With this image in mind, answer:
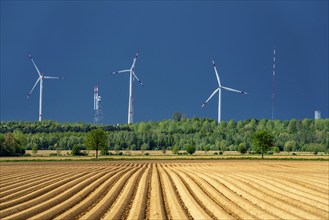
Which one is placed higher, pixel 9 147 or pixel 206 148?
pixel 206 148

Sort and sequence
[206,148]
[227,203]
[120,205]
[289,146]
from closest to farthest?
1. [120,205]
2. [227,203]
3. [289,146]
4. [206,148]

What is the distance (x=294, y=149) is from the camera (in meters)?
161

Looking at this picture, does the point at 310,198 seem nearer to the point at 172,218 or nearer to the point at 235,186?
the point at 235,186

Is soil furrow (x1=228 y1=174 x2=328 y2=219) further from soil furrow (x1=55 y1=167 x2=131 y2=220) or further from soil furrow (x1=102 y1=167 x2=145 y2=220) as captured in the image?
soil furrow (x1=55 y1=167 x2=131 y2=220)

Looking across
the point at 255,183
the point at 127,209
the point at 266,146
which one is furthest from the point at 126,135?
the point at 127,209

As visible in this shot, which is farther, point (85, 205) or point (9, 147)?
point (9, 147)

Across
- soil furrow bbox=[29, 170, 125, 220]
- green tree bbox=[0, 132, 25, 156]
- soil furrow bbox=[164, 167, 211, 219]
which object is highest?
green tree bbox=[0, 132, 25, 156]

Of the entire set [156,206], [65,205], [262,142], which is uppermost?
[262,142]

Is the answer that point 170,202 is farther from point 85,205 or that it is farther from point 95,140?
point 95,140

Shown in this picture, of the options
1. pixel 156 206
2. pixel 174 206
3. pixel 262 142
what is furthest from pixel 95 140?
pixel 174 206

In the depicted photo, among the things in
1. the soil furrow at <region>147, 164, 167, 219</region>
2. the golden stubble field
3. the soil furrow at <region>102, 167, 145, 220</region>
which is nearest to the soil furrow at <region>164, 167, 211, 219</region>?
the golden stubble field

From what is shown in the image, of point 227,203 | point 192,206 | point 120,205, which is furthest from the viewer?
point 227,203

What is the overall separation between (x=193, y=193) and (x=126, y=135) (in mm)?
147950

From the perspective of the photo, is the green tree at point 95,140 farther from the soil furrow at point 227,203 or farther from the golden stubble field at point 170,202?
the soil furrow at point 227,203
